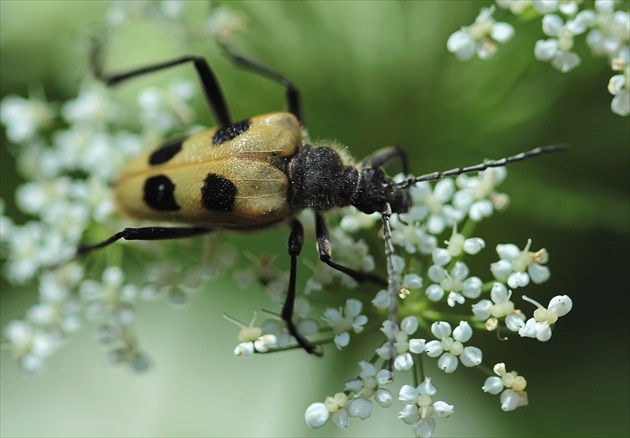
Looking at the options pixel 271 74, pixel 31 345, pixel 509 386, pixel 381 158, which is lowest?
pixel 31 345

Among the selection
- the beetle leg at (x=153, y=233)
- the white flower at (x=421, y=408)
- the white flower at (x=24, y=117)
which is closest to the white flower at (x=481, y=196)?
the white flower at (x=421, y=408)

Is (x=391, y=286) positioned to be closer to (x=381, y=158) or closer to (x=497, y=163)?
(x=497, y=163)

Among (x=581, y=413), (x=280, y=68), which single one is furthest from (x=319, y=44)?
(x=581, y=413)

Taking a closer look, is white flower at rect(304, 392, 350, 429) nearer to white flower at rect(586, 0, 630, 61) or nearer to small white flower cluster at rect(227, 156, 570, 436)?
small white flower cluster at rect(227, 156, 570, 436)

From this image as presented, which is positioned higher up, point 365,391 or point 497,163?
point 497,163

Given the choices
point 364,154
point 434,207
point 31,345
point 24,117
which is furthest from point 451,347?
point 24,117
